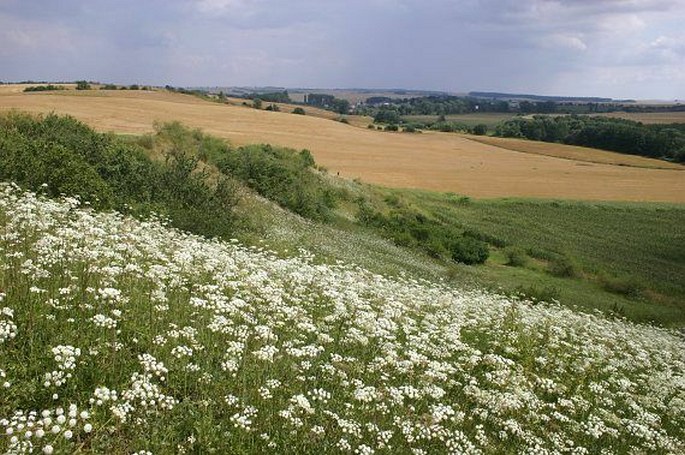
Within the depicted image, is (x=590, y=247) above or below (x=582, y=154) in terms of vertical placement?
below

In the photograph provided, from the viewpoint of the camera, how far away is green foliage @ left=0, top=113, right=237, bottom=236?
16.7 m

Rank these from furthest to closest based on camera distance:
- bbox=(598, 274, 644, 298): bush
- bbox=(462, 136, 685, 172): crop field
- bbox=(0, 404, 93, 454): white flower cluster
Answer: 1. bbox=(462, 136, 685, 172): crop field
2. bbox=(598, 274, 644, 298): bush
3. bbox=(0, 404, 93, 454): white flower cluster

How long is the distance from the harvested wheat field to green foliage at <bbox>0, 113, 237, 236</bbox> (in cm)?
2669

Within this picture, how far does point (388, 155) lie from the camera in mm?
80188

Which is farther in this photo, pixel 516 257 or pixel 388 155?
pixel 388 155

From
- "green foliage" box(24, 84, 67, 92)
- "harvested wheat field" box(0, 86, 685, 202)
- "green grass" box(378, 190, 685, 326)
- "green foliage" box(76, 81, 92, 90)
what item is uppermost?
"green foliage" box(76, 81, 92, 90)

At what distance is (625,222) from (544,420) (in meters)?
53.4

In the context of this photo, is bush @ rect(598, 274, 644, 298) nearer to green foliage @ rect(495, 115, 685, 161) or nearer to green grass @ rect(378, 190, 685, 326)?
green grass @ rect(378, 190, 685, 326)

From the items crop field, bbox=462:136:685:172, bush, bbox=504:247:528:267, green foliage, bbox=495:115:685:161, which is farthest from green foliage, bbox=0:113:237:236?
green foliage, bbox=495:115:685:161

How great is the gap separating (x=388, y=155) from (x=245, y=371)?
246ft

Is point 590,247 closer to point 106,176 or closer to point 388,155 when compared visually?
point 106,176

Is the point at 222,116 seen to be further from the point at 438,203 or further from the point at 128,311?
the point at 128,311

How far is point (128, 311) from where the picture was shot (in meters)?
7.15

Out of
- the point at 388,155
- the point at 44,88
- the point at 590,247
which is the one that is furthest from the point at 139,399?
the point at 44,88
